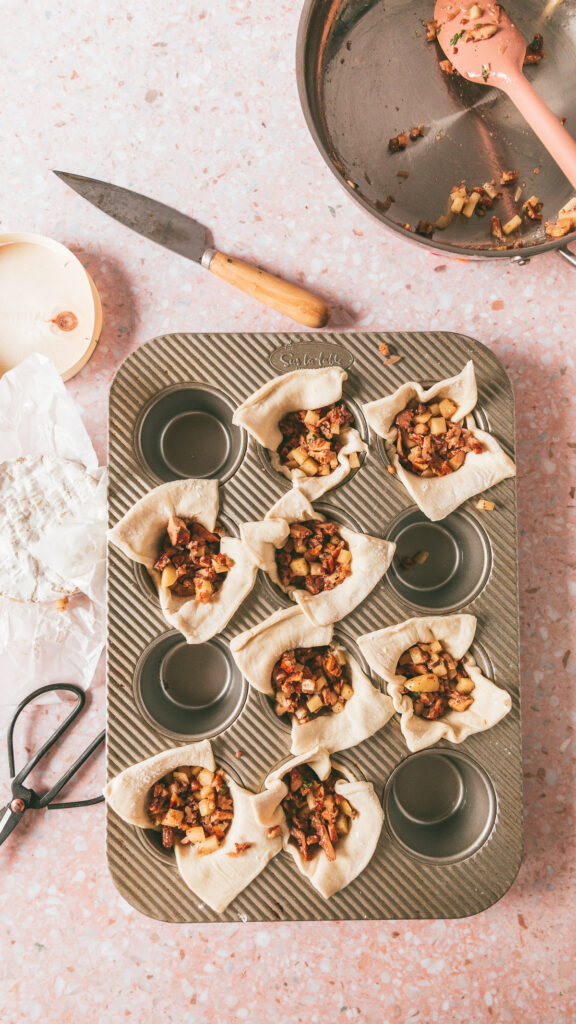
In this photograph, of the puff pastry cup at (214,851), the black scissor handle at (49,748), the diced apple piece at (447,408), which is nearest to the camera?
the puff pastry cup at (214,851)

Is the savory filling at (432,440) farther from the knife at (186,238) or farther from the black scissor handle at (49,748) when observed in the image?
the black scissor handle at (49,748)

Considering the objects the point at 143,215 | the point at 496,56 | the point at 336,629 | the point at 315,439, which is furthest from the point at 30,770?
the point at 496,56

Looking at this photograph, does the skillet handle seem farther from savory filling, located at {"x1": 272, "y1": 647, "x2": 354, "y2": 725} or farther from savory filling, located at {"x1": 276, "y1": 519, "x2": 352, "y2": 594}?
savory filling, located at {"x1": 272, "y1": 647, "x2": 354, "y2": 725}

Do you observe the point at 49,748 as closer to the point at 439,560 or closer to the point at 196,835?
the point at 196,835

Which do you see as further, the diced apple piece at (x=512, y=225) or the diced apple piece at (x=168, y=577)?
the diced apple piece at (x=512, y=225)

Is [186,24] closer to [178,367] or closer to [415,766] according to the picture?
[178,367]

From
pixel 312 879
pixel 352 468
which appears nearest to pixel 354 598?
pixel 352 468

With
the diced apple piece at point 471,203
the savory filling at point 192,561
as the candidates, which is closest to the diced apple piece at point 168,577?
the savory filling at point 192,561
